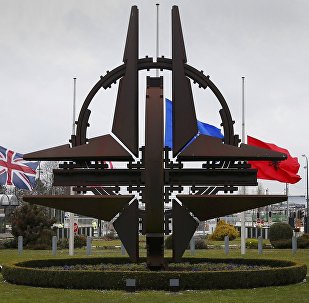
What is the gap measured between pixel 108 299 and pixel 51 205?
16.8 feet

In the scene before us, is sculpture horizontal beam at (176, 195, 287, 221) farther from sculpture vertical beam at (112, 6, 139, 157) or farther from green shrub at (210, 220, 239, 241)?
green shrub at (210, 220, 239, 241)

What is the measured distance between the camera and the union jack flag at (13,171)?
43.3m

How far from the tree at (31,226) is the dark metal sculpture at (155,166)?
87.3 feet

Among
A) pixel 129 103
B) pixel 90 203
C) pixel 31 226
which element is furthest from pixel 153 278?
pixel 31 226

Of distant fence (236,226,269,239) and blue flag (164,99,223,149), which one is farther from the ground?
blue flag (164,99,223,149)

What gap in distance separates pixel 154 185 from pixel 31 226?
29.6 m

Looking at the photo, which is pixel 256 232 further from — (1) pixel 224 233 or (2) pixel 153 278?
(2) pixel 153 278

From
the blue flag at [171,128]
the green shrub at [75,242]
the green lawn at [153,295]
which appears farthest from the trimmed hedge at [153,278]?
the green shrub at [75,242]

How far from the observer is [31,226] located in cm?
4728

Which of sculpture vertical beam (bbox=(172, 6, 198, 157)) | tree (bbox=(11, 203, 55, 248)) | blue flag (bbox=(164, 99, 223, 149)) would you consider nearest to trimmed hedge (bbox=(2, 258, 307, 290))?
sculpture vertical beam (bbox=(172, 6, 198, 157))

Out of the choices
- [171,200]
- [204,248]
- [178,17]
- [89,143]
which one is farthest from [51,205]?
[204,248]

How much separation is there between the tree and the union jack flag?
3.53 m

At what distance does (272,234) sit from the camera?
49562 millimetres

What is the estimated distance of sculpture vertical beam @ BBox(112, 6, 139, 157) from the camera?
20.5 m
